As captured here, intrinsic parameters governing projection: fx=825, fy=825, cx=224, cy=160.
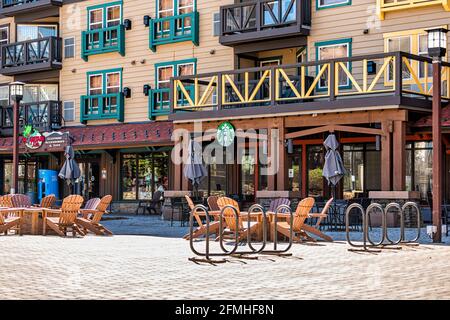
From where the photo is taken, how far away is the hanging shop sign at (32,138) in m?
34.8

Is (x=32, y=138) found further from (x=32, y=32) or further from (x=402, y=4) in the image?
(x=402, y=4)

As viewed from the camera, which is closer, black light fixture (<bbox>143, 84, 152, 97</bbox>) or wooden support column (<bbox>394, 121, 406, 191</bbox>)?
wooden support column (<bbox>394, 121, 406, 191</bbox>)

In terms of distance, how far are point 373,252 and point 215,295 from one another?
6476 mm

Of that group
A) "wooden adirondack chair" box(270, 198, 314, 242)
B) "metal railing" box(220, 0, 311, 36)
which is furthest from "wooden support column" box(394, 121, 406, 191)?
"metal railing" box(220, 0, 311, 36)

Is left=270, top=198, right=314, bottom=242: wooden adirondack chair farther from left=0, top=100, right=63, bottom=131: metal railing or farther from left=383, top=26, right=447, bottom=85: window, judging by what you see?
left=0, top=100, right=63, bottom=131: metal railing

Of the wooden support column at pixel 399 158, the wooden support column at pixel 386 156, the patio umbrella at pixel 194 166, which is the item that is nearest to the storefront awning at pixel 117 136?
the patio umbrella at pixel 194 166

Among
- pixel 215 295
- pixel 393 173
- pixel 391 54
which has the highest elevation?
pixel 391 54

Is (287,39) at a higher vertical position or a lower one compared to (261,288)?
higher

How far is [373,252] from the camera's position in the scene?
15484 millimetres

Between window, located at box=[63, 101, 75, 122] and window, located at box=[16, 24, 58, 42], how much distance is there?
3.76 meters

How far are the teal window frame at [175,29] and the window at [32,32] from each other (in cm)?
729

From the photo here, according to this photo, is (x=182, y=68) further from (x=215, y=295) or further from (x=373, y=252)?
(x=215, y=295)

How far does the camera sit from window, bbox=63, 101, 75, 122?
36.2 m
